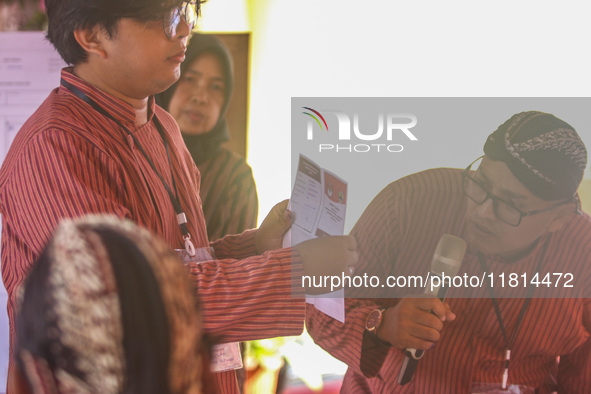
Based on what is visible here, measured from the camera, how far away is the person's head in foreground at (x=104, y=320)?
472 mm

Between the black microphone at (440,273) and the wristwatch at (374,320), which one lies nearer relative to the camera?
the black microphone at (440,273)

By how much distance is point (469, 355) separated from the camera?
1740 mm

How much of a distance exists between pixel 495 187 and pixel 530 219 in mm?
137

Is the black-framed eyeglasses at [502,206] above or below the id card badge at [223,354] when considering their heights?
above

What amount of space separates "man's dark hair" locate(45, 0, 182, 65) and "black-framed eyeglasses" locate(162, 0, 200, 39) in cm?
2

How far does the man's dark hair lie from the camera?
1263 mm

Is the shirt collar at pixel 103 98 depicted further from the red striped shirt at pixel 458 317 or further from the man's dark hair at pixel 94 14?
the red striped shirt at pixel 458 317

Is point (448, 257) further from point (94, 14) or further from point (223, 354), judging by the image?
point (94, 14)

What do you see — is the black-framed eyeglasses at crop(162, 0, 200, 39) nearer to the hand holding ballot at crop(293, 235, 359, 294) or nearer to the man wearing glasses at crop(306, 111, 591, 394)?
the hand holding ballot at crop(293, 235, 359, 294)

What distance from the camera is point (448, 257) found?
1508 mm

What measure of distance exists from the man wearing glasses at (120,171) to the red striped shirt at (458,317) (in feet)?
1.59

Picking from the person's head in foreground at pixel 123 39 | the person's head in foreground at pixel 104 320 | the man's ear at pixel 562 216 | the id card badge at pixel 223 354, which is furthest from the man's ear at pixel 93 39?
the man's ear at pixel 562 216

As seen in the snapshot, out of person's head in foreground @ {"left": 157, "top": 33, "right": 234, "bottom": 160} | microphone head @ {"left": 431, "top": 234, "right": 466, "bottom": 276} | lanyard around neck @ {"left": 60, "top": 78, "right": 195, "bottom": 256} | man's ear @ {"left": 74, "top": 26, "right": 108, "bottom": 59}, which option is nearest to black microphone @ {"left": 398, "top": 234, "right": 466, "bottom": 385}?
microphone head @ {"left": 431, "top": 234, "right": 466, "bottom": 276}

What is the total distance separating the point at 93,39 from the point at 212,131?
45.7 inches
